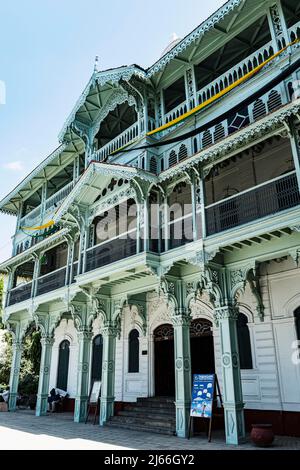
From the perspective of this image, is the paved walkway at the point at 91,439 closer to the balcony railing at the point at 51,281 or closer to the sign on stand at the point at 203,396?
the sign on stand at the point at 203,396

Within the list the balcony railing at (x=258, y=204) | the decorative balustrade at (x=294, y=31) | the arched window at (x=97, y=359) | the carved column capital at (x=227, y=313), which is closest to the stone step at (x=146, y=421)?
the arched window at (x=97, y=359)

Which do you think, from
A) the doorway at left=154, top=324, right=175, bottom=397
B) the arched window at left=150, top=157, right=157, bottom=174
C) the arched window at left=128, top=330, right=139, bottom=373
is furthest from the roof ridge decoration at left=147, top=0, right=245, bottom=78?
the arched window at left=128, top=330, right=139, bottom=373

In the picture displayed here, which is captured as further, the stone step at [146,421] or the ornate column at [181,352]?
the stone step at [146,421]

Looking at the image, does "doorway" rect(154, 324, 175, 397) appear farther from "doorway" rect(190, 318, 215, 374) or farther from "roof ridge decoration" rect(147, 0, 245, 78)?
"roof ridge decoration" rect(147, 0, 245, 78)

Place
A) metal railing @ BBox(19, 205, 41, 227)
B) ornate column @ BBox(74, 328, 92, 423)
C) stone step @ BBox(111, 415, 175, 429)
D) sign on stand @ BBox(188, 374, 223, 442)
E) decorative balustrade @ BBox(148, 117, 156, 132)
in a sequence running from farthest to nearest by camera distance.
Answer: metal railing @ BBox(19, 205, 41, 227) → ornate column @ BBox(74, 328, 92, 423) → decorative balustrade @ BBox(148, 117, 156, 132) → stone step @ BBox(111, 415, 175, 429) → sign on stand @ BBox(188, 374, 223, 442)

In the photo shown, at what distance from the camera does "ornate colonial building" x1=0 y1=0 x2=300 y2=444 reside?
1032 centimetres

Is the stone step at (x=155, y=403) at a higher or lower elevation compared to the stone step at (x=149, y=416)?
higher

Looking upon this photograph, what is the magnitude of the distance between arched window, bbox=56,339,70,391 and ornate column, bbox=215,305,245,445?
40.2 ft

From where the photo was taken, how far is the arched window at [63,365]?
20131mm

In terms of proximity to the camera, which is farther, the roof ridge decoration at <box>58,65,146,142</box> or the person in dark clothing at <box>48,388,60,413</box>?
the person in dark clothing at <box>48,388,60,413</box>

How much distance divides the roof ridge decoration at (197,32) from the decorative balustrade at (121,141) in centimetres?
200

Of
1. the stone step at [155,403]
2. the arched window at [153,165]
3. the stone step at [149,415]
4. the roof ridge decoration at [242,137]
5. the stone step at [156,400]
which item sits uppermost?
the arched window at [153,165]

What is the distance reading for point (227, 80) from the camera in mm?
11820
